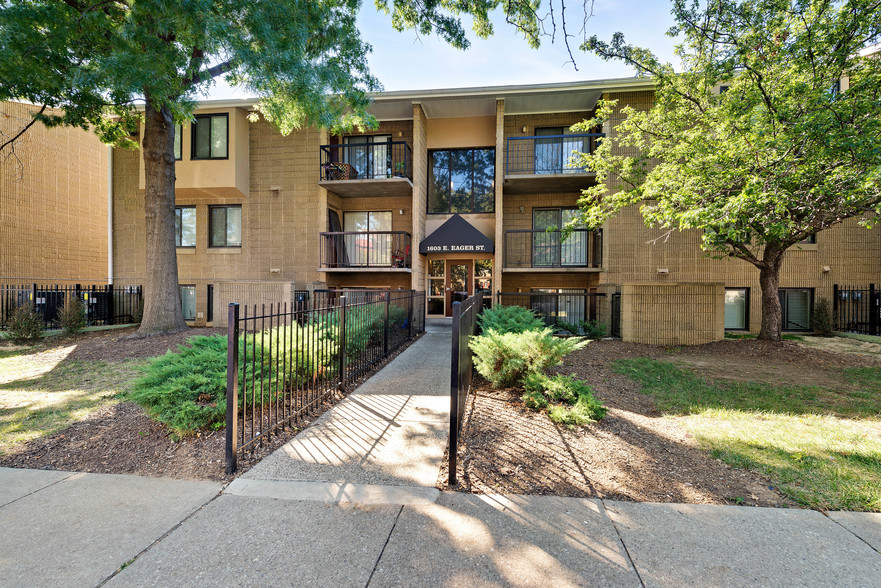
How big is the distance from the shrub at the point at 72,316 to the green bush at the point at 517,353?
12.1 meters

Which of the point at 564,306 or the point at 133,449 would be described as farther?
the point at 564,306

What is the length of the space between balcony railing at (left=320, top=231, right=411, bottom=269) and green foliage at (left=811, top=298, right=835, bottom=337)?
13.2m

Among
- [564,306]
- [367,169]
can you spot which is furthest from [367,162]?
[564,306]

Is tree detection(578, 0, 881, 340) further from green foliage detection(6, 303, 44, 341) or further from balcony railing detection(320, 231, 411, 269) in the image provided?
green foliage detection(6, 303, 44, 341)

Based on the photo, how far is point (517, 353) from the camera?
5473 millimetres

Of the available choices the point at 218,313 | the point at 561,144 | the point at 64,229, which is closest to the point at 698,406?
the point at 561,144

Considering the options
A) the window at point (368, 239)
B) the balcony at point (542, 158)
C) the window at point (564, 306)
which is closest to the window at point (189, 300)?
the window at point (368, 239)

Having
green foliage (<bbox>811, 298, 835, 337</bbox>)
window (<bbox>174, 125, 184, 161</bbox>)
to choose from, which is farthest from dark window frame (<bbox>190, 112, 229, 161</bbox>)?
green foliage (<bbox>811, 298, 835, 337</bbox>)

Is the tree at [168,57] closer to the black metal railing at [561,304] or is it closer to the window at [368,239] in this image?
the window at [368,239]

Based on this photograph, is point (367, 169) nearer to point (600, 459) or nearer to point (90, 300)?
point (90, 300)

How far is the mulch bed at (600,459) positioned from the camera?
3180 millimetres

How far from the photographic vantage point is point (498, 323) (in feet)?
23.3

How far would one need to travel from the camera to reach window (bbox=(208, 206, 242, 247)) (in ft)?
48.4

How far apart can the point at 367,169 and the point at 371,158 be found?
1.78 feet
